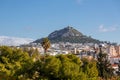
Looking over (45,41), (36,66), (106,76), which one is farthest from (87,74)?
(45,41)

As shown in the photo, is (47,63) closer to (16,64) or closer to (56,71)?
(56,71)

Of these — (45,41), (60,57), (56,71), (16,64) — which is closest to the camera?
(56,71)

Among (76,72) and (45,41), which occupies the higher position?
(45,41)

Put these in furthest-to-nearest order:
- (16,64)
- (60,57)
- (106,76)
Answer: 1. (106,76)
2. (16,64)
3. (60,57)

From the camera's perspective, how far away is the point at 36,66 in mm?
39281

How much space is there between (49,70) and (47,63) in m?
0.86

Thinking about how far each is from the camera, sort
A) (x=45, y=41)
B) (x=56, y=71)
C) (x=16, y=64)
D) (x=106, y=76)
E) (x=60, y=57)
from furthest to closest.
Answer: (x=45, y=41) → (x=106, y=76) → (x=16, y=64) → (x=60, y=57) → (x=56, y=71)

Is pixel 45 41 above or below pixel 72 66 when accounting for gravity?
above

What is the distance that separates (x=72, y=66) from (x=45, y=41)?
41.5 metres

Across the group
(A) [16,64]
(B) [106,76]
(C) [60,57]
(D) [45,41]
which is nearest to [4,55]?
(A) [16,64]

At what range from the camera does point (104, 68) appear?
219 feet

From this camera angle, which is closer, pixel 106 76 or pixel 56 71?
pixel 56 71

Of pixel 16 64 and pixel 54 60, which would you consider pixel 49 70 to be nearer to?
pixel 54 60

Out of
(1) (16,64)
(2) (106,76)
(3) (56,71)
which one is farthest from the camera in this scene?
(2) (106,76)
